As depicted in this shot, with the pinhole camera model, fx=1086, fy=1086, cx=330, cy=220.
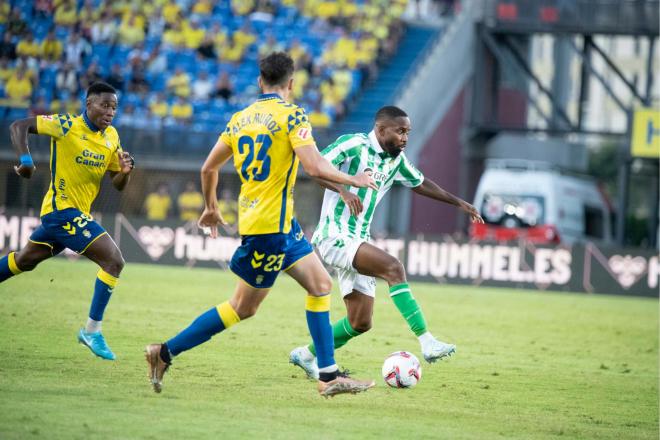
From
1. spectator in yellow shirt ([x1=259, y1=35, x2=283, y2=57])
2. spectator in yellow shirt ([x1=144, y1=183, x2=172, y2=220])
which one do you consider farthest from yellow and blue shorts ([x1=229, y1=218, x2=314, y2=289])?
spectator in yellow shirt ([x1=259, y1=35, x2=283, y2=57])

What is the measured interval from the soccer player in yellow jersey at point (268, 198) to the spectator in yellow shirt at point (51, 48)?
69.8 ft

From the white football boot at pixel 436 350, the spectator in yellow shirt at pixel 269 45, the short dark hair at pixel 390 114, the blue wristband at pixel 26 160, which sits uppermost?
the spectator in yellow shirt at pixel 269 45

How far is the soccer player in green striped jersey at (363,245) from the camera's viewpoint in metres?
8.62

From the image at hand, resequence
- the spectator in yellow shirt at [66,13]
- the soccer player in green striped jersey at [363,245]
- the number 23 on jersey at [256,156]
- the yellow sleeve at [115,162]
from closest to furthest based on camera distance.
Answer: the number 23 on jersey at [256,156] < the soccer player in green striped jersey at [363,245] < the yellow sleeve at [115,162] < the spectator in yellow shirt at [66,13]

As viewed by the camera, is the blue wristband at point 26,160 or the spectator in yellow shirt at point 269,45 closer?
the blue wristband at point 26,160

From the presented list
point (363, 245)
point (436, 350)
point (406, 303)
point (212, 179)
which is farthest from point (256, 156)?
point (436, 350)

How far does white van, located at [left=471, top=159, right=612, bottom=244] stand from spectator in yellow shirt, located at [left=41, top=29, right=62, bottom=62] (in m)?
11.5

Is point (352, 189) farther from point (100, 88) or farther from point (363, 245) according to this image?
point (100, 88)

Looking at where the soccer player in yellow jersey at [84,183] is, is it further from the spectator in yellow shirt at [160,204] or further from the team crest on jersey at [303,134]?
the spectator in yellow shirt at [160,204]

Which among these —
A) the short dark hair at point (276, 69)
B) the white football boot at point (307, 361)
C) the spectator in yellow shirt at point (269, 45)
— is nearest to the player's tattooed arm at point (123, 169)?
the white football boot at point (307, 361)

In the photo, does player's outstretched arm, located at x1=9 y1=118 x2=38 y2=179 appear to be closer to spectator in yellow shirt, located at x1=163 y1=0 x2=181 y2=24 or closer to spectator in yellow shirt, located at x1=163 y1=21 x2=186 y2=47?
spectator in yellow shirt, located at x1=163 y1=21 x2=186 y2=47

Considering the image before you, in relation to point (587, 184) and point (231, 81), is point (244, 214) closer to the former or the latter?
point (231, 81)

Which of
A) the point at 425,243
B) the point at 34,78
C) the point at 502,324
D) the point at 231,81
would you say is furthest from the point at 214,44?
the point at 502,324

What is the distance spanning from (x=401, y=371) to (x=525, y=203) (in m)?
20.2
